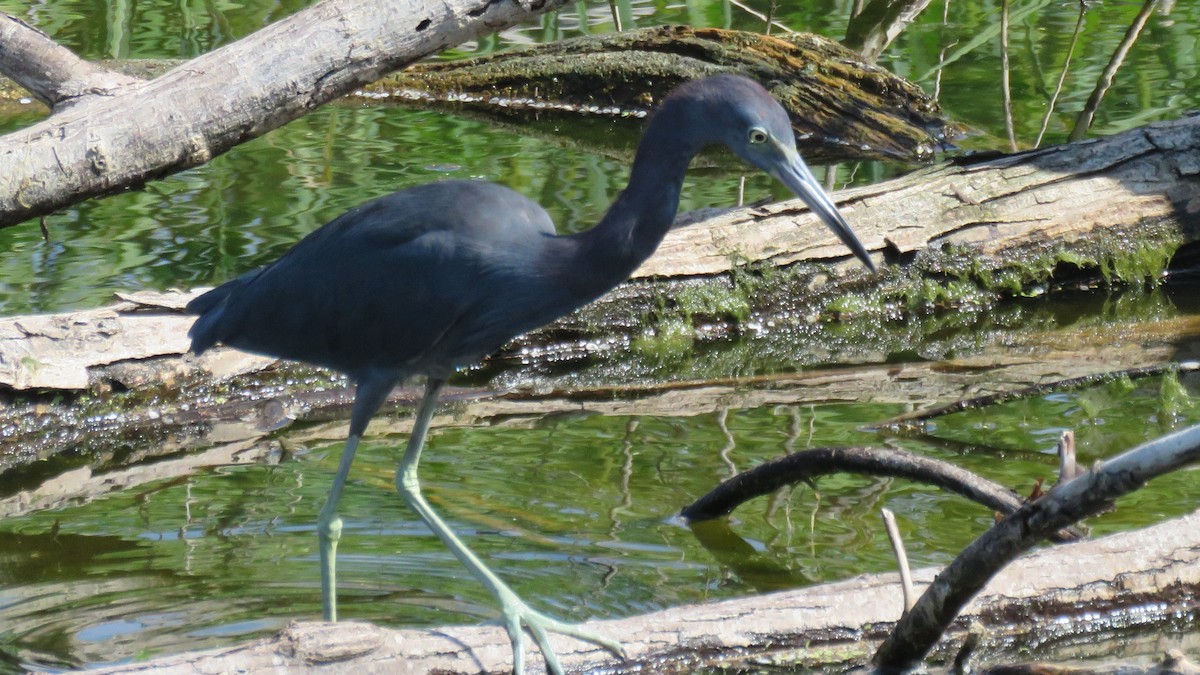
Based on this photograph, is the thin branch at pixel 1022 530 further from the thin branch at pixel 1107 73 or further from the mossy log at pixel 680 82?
the mossy log at pixel 680 82

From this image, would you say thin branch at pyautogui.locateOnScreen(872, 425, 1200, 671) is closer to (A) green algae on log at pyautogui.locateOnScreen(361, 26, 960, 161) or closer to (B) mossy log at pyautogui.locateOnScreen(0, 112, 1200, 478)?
(B) mossy log at pyautogui.locateOnScreen(0, 112, 1200, 478)

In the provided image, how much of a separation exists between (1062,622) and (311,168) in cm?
600

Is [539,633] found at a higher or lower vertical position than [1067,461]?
lower

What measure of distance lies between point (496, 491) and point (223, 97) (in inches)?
64.6

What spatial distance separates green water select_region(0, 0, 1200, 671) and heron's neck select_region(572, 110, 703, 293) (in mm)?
1137

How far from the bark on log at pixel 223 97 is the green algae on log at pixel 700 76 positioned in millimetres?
4467

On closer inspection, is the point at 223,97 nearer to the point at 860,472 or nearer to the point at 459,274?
the point at 459,274

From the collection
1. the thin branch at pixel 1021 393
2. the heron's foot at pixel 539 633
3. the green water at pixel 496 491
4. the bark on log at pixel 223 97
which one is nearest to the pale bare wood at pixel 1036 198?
the green water at pixel 496 491

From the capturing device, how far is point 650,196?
11.9 ft

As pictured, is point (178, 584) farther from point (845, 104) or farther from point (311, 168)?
point (845, 104)

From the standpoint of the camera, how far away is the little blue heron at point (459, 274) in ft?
11.8

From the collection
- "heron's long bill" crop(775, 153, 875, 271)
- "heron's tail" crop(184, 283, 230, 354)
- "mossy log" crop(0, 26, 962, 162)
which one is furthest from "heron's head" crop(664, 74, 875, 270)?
"mossy log" crop(0, 26, 962, 162)

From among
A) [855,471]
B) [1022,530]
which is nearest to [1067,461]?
[1022,530]

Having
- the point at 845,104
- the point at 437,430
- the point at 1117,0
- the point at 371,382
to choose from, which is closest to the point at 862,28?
the point at 845,104
